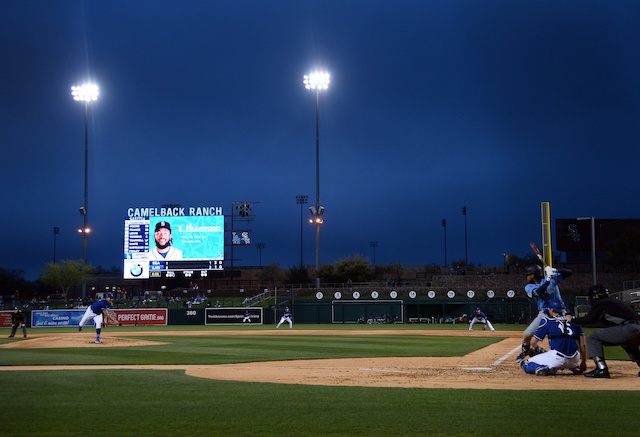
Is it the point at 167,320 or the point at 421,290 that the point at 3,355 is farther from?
the point at 421,290

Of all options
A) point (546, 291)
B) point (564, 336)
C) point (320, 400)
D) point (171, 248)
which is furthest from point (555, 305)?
point (171, 248)

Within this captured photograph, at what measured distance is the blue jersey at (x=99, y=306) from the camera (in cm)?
2491

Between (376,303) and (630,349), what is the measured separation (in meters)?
36.1

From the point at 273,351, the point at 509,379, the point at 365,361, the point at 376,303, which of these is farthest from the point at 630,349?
the point at 376,303

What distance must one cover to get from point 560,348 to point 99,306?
1813cm

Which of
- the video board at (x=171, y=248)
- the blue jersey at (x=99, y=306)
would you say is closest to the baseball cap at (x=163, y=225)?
the video board at (x=171, y=248)

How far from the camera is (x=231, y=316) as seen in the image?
4731cm

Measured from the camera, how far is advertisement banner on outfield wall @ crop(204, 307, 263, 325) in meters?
47.1

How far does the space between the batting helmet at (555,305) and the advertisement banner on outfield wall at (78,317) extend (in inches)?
1511

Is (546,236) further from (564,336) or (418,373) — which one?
(418,373)

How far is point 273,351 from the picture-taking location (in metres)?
20.8

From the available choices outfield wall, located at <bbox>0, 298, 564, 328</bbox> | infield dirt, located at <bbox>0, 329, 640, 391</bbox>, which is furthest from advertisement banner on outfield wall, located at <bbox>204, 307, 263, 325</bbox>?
infield dirt, located at <bbox>0, 329, 640, 391</bbox>

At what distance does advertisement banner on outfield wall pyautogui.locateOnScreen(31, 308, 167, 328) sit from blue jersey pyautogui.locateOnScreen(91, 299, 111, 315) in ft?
70.2

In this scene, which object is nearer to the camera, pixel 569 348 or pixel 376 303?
pixel 569 348
